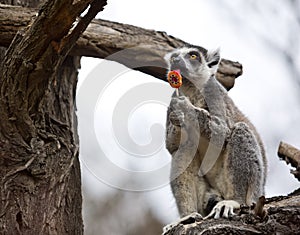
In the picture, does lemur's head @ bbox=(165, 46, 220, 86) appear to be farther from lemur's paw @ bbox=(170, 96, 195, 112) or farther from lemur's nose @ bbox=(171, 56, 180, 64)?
lemur's paw @ bbox=(170, 96, 195, 112)

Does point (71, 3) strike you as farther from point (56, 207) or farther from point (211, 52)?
point (211, 52)

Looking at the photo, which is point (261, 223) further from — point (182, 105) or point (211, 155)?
point (182, 105)

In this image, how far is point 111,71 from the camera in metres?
4.54

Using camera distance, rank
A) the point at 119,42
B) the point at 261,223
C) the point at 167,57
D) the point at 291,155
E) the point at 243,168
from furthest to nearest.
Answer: the point at 167,57
the point at 119,42
the point at 291,155
the point at 243,168
the point at 261,223

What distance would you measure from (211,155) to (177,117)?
402 millimetres

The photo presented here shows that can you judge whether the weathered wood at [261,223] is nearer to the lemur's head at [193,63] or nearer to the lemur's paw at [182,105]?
the lemur's paw at [182,105]

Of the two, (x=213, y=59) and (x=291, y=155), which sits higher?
(x=213, y=59)

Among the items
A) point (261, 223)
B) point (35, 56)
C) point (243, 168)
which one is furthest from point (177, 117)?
point (261, 223)

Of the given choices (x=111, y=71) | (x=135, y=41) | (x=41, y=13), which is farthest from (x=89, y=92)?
(x=41, y=13)

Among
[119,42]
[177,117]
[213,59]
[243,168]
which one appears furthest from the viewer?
[213,59]

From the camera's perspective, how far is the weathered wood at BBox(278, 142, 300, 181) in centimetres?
404

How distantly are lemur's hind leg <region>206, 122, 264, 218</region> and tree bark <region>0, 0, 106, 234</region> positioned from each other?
1234 millimetres

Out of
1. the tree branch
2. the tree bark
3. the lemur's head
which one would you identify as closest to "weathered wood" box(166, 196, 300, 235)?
the tree bark

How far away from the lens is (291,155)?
4234 mm
